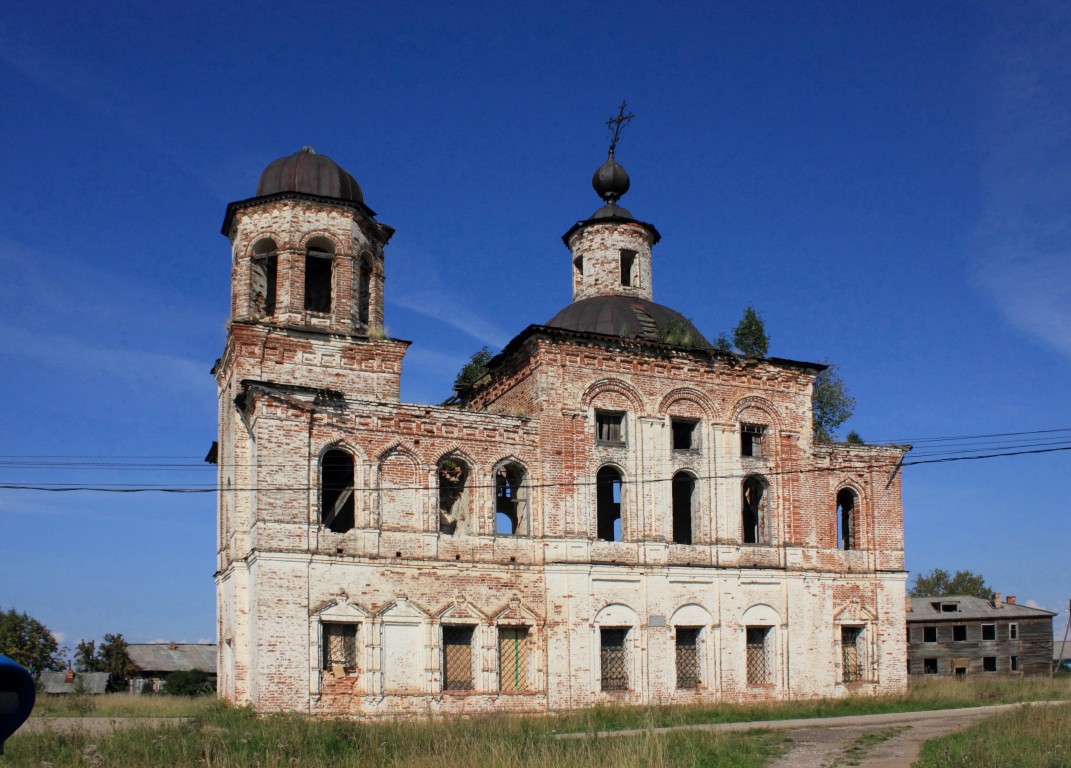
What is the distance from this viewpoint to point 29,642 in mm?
48250

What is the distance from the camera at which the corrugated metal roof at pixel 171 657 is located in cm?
4428

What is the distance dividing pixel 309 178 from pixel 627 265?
9410 millimetres

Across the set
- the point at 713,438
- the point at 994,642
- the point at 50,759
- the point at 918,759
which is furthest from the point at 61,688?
the point at 994,642

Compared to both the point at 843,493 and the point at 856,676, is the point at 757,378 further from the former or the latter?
the point at 856,676

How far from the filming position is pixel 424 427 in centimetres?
2212

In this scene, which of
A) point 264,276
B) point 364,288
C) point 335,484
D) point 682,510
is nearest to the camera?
point 335,484

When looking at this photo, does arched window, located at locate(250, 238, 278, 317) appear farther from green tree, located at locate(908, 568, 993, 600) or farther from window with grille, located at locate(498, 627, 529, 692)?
green tree, located at locate(908, 568, 993, 600)

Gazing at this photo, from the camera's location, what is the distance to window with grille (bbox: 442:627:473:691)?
2150cm

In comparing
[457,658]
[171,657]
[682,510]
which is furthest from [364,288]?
[171,657]

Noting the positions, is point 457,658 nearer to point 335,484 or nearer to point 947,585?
point 335,484

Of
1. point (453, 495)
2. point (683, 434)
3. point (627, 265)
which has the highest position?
point (627, 265)

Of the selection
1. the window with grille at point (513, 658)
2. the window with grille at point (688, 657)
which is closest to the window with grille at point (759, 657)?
the window with grille at point (688, 657)

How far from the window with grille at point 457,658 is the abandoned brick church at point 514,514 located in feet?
0.15

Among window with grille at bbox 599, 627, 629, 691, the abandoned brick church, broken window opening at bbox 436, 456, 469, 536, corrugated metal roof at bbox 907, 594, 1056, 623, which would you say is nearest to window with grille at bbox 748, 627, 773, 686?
the abandoned brick church
